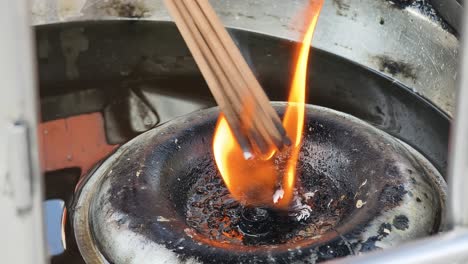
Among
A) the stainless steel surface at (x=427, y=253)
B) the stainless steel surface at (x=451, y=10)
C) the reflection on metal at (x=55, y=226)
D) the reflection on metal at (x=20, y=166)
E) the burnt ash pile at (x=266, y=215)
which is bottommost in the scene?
the reflection on metal at (x=55, y=226)

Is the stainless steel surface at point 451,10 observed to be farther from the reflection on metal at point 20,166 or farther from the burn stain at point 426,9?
the reflection on metal at point 20,166

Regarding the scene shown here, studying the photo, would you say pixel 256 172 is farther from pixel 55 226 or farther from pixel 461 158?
pixel 461 158

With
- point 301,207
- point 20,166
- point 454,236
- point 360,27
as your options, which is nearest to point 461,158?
point 454,236

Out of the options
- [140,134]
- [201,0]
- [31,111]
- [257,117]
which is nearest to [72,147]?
[140,134]

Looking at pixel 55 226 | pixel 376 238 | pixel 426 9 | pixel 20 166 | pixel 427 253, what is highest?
pixel 20 166

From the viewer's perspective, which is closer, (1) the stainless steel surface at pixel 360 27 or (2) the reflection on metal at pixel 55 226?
(2) the reflection on metal at pixel 55 226

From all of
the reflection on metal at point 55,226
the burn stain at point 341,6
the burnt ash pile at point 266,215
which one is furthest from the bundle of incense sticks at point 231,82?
the burn stain at point 341,6
